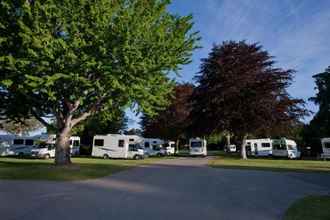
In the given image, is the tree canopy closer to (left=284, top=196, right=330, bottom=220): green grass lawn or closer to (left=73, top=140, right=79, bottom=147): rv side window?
(left=73, top=140, right=79, bottom=147): rv side window

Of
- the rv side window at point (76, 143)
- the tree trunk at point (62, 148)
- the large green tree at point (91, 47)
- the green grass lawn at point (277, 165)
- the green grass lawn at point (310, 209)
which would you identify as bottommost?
the green grass lawn at point (310, 209)

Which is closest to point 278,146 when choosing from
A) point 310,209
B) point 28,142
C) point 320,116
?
point 320,116

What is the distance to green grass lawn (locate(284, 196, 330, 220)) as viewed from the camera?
22.7 ft

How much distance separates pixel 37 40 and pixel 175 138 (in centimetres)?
4229

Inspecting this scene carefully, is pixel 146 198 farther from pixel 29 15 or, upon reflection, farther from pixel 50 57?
pixel 29 15

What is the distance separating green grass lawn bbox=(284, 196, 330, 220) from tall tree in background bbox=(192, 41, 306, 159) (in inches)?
988

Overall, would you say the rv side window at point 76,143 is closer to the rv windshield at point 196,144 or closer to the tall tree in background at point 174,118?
the tall tree in background at point 174,118

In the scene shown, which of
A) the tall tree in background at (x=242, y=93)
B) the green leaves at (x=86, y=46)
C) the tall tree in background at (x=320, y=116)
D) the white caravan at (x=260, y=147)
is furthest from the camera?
the white caravan at (x=260, y=147)

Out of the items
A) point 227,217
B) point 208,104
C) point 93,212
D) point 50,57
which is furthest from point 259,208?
point 208,104

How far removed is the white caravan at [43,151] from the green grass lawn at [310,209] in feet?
104

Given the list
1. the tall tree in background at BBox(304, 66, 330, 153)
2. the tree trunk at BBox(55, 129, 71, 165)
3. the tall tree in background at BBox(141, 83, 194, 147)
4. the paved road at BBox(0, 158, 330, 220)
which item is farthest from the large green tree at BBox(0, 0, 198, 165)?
the tall tree in background at BBox(304, 66, 330, 153)

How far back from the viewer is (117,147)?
36344mm

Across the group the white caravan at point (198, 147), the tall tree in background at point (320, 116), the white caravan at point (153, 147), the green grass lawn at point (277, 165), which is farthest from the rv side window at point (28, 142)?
the tall tree in background at point (320, 116)

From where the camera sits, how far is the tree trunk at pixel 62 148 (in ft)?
68.3
